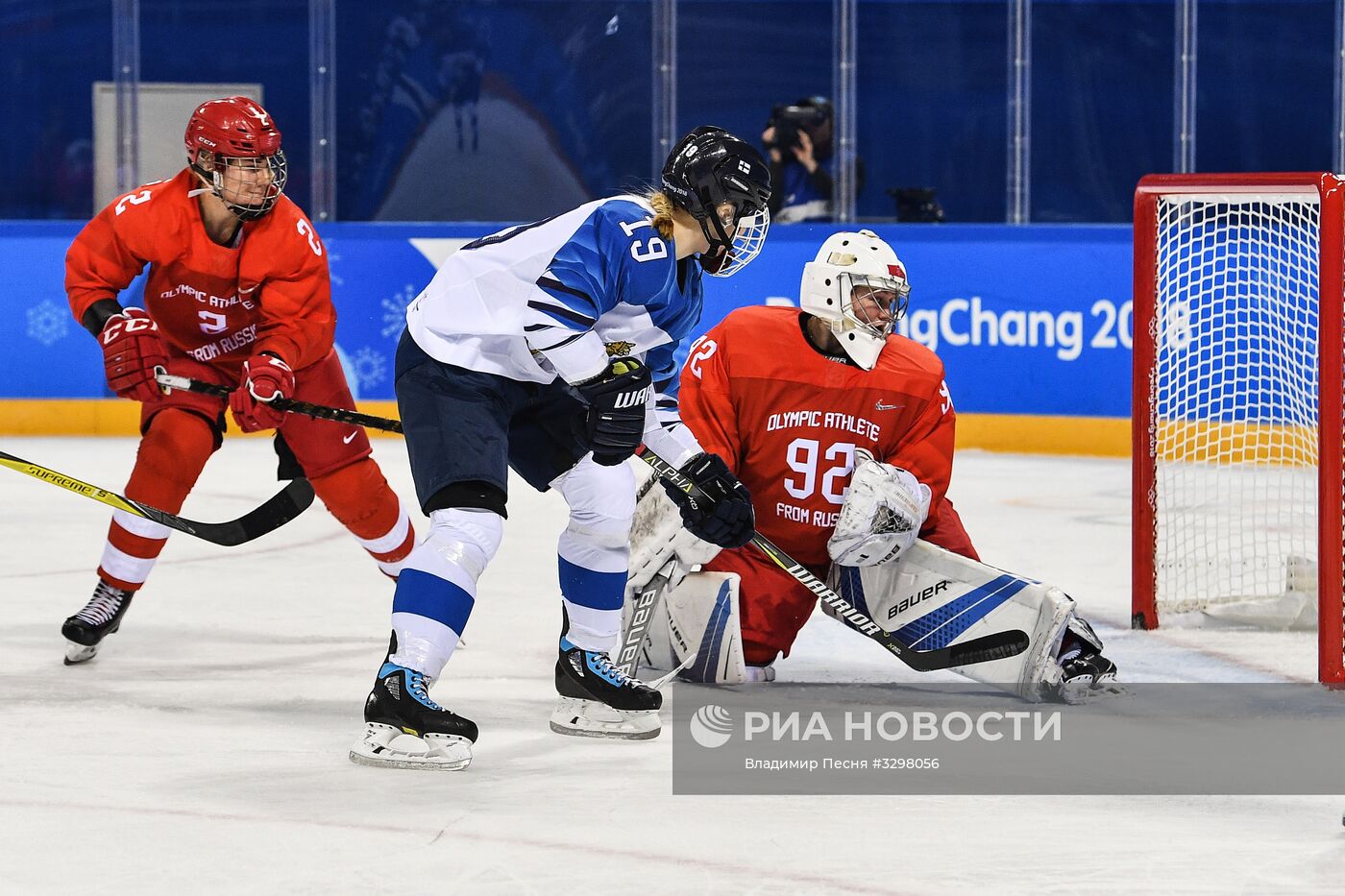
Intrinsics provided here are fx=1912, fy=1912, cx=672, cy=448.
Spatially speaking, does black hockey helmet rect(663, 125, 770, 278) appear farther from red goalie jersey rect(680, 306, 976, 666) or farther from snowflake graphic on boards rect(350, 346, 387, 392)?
snowflake graphic on boards rect(350, 346, 387, 392)

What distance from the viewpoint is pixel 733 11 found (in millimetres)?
9469

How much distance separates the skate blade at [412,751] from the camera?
267cm

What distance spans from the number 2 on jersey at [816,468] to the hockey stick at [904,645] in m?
0.13

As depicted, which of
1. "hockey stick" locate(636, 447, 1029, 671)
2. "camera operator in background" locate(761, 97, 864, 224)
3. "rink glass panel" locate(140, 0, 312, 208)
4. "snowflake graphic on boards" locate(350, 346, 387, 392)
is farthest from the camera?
"rink glass panel" locate(140, 0, 312, 208)

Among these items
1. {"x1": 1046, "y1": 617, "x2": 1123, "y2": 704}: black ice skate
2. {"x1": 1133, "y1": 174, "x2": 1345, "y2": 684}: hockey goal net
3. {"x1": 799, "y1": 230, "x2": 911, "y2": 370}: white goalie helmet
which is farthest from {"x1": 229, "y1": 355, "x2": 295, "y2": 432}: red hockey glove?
{"x1": 1133, "y1": 174, "x2": 1345, "y2": 684}: hockey goal net

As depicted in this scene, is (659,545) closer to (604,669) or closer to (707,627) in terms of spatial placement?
(707,627)

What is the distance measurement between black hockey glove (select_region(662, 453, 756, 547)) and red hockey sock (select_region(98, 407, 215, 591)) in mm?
1066

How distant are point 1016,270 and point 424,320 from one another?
14.0ft

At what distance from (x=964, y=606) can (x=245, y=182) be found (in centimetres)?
147

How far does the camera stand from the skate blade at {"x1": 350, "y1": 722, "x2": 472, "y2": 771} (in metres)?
2.67

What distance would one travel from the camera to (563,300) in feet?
8.70

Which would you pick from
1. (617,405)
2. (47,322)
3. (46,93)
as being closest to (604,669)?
(617,405)

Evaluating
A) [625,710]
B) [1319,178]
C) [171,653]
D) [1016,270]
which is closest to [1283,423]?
[1319,178]

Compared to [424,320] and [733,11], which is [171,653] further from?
[733,11]
